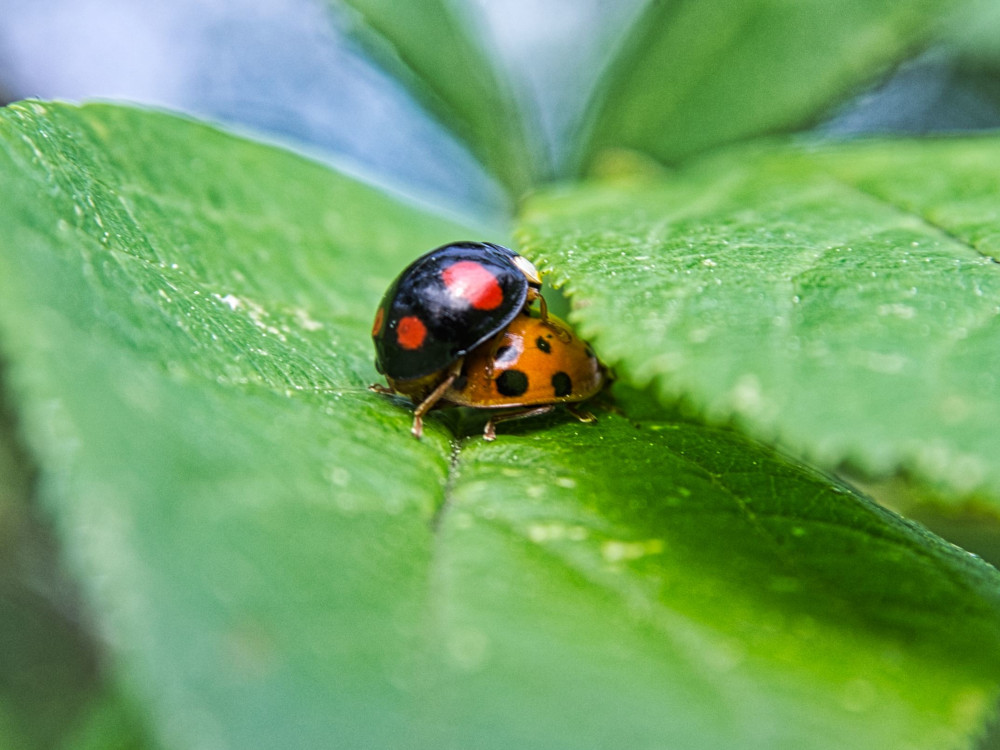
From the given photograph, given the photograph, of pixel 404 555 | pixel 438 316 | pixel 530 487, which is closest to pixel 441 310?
pixel 438 316

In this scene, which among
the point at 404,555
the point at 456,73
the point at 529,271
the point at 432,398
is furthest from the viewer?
Answer: the point at 456,73

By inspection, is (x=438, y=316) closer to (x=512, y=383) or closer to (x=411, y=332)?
(x=411, y=332)

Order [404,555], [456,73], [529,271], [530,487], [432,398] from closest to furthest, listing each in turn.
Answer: [404,555] → [530,487] → [432,398] → [529,271] → [456,73]

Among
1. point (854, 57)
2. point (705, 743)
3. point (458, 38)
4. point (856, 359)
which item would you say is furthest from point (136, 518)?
point (854, 57)

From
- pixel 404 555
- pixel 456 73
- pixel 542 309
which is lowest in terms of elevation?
pixel 404 555

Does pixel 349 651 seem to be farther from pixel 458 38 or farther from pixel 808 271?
pixel 458 38

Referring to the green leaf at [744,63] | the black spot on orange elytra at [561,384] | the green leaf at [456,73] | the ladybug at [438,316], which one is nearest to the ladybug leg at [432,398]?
the ladybug at [438,316]
